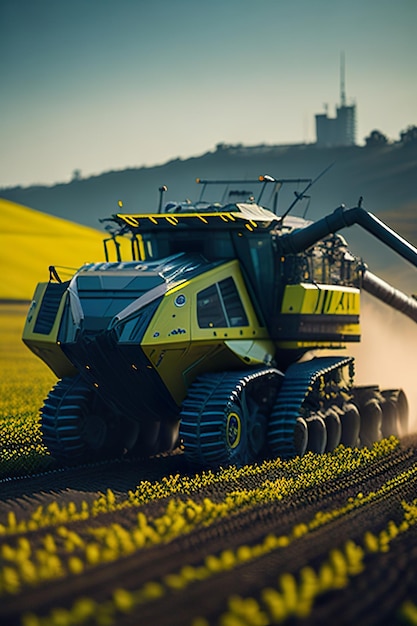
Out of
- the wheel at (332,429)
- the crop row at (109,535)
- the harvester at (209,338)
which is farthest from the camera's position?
the wheel at (332,429)

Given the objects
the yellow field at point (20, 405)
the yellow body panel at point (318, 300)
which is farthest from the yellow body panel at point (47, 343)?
the yellow body panel at point (318, 300)

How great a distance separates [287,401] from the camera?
19.2 meters

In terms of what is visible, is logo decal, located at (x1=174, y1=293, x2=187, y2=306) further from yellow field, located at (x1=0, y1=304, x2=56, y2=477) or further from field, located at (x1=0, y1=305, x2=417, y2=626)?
yellow field, located at (x1=0, y1=304, x2=56, y2=477)

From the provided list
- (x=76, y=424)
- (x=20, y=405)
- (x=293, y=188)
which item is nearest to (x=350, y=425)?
(x=76, y=424)

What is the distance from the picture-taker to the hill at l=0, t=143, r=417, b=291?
5973cm

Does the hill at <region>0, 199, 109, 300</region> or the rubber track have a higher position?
the hill at <region>0, 199, 109, 300</region>

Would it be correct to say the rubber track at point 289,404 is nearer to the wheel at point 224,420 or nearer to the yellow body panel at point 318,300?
the wheel at point 224,420

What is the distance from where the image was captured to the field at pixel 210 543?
8820mm

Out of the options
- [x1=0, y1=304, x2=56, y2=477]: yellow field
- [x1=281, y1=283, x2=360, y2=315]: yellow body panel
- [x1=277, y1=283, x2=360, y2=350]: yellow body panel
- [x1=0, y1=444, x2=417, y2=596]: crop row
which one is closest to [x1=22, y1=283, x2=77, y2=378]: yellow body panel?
[x1=0, y1=304, x2=56, y2=477]: yellow field

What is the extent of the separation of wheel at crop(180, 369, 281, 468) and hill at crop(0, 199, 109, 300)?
52350 millimetres

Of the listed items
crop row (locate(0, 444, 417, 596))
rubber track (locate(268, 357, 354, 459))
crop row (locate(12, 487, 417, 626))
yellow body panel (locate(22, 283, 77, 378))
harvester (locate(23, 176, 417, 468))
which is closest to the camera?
crop row (locate(12, 487, 417, 626))

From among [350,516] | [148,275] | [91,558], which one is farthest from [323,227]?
[91,558]

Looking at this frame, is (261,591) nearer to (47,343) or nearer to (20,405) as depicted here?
(47,343)

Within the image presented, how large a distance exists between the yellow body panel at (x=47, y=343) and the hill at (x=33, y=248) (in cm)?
5047
